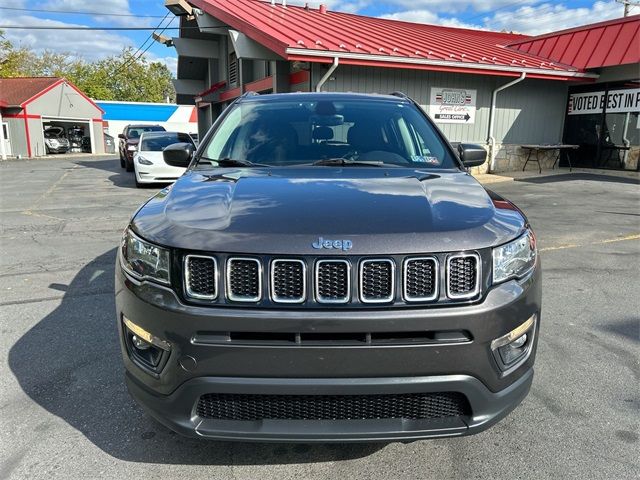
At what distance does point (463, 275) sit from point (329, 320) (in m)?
0.58

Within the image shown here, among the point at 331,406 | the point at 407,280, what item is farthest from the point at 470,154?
the point at 331,406

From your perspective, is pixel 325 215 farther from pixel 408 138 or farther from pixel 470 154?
pixel 470 154

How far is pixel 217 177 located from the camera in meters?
2.81

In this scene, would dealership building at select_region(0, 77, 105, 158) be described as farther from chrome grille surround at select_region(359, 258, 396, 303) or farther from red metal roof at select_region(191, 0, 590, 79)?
chrome grille surround at select_region(359, 258, 396, 303)

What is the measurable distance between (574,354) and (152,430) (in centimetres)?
288

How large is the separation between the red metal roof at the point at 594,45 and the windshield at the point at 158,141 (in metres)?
12.3

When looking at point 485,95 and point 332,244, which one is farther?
point 485,95

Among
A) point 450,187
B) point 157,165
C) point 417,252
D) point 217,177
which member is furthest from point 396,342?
point 157,165

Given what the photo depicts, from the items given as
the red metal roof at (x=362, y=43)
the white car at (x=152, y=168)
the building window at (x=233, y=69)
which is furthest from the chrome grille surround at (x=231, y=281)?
the building window at (x=233, y=69)

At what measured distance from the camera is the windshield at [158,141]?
46.8 feet

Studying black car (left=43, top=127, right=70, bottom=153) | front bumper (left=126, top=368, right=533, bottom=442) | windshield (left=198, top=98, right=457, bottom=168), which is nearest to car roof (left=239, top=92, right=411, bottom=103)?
windshield (left=198, top=98, right=457, bottom=168)

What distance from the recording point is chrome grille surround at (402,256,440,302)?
1.95 meters

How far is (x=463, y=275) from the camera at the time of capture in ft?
6.54

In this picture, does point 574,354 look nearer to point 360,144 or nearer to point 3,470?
point 360,144
